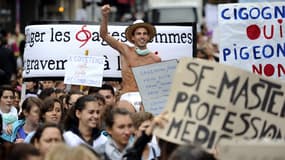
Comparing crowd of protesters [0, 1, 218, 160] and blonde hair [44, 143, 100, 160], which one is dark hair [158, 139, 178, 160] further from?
blonde hair [44, 143, 100, 160]

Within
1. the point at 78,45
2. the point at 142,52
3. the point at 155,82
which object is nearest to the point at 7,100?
the point at 142,52

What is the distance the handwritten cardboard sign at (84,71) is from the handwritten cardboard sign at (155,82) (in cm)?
333

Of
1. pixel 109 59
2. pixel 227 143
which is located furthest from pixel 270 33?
pixel 227 143

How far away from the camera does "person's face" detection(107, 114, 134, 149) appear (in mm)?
9172

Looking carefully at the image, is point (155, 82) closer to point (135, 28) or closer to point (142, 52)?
point (142, 52)

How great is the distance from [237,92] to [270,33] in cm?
531

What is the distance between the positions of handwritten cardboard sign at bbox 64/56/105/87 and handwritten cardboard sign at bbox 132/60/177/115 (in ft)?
10.9

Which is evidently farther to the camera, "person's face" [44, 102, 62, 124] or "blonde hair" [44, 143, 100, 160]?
"person's face" [44, 102, 62, 124]

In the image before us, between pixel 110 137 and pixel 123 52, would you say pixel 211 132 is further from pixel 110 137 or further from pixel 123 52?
pixel 123 52

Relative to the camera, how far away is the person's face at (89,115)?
1024 cm

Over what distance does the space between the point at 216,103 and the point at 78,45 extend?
26.0 feet

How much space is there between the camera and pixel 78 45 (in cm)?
1609

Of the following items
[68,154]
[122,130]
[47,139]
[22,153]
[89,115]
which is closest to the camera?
[68,154]

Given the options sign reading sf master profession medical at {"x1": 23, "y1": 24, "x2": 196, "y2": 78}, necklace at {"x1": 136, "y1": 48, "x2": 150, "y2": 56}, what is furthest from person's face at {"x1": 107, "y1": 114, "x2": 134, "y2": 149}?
sign reading sf master profession medical at {"x1": 23, "y1": 24, "x2": 196, "y2": 78}
